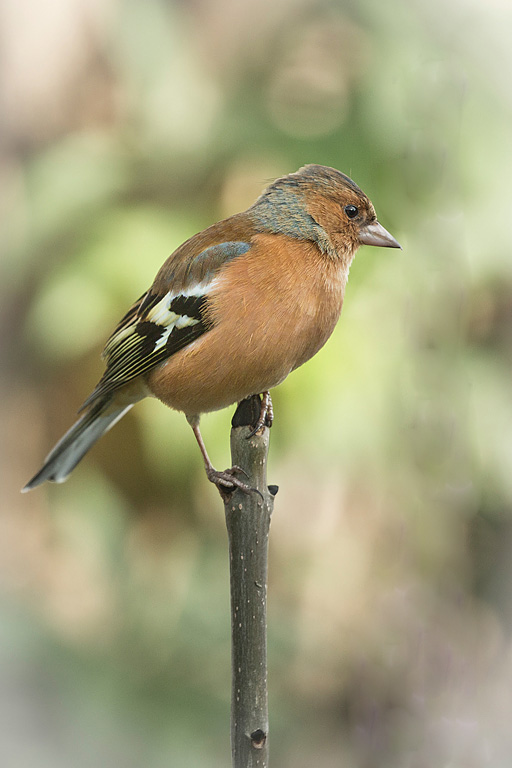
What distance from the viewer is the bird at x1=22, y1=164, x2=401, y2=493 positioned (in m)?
1.83

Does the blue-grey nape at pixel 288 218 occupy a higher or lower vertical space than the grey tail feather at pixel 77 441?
higher

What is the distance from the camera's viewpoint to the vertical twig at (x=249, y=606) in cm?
149

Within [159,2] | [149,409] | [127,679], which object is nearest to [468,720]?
[127,679]

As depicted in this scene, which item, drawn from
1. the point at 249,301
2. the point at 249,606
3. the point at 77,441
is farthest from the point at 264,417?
the point at 77,441

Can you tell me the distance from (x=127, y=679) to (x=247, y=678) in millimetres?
1441

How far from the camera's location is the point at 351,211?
200 cm

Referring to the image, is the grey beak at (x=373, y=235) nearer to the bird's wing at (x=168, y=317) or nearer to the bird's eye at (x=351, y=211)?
the bird's eye at (x=351, y=211)

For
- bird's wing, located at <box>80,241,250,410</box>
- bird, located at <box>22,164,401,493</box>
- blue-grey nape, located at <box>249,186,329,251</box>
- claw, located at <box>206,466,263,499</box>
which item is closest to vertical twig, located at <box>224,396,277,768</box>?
claw, located at <box>206,466,263,499</box>

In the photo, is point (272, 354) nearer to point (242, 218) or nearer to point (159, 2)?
point (242, 218)

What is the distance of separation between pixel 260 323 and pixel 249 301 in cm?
7

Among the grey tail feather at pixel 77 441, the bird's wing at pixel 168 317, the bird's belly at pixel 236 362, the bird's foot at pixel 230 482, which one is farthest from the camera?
the grey tail feather at pixel 77 441

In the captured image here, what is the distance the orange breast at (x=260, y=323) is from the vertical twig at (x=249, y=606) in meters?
0.22

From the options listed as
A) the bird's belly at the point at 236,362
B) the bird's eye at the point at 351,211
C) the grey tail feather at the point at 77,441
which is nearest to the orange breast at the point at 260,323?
the bird's belly at the point at 236,362

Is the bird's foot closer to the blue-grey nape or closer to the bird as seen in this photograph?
the bird
